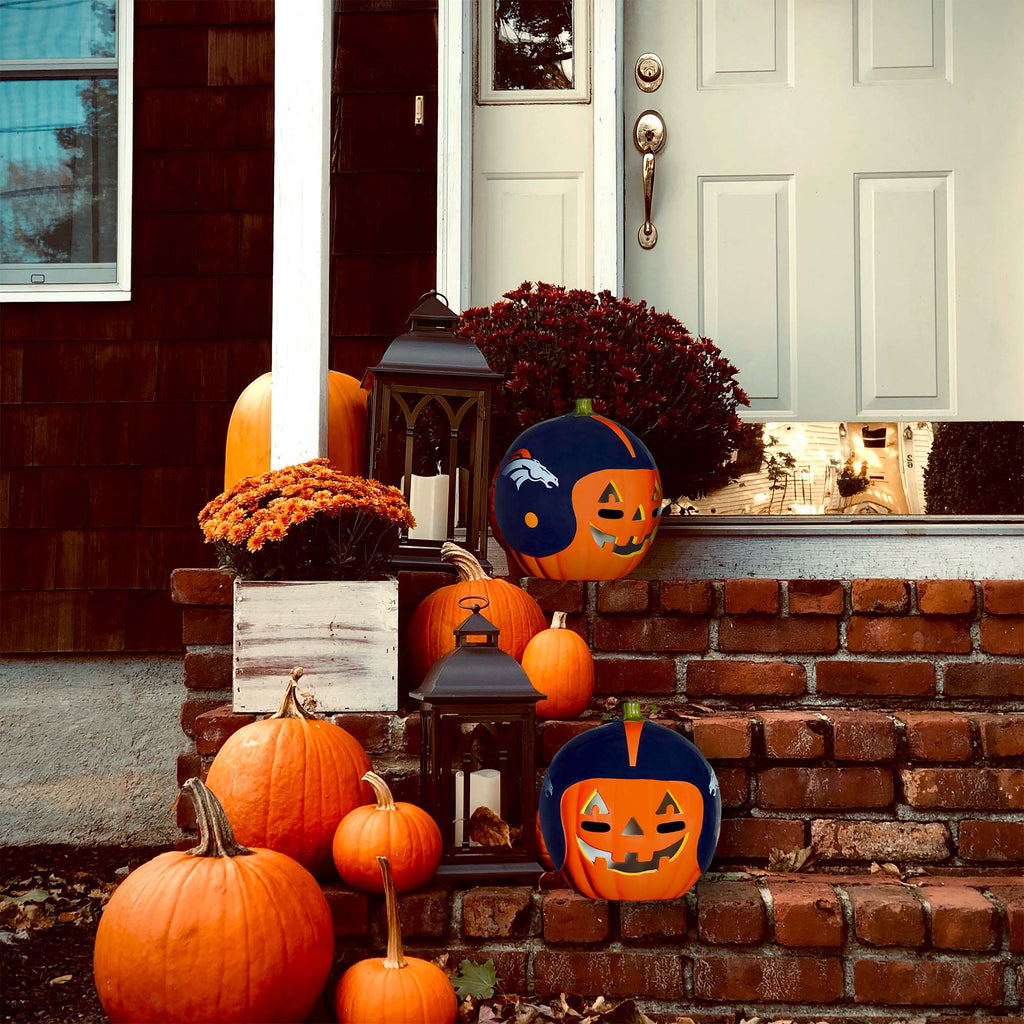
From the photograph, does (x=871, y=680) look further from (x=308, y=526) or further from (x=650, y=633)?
(x=308, y=526)

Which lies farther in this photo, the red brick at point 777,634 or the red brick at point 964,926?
the red brick at point 777,634

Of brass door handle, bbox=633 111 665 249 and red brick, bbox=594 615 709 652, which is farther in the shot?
brass door handle, bbox=633 111 665 249

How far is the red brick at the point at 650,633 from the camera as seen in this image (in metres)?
2.10

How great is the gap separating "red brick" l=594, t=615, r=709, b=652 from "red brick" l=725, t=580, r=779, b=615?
68mm

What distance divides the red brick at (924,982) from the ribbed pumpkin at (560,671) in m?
0.63

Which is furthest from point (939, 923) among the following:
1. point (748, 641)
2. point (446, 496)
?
point (446, 496)

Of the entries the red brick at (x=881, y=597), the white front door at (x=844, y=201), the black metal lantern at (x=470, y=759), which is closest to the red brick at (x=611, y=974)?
the black metal lantern at (x=470, y=759)

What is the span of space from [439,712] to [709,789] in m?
0.46

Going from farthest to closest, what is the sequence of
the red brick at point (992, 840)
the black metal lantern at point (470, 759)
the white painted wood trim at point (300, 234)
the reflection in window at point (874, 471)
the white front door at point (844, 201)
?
1. the white front door at point (844, 201)
2. the reflection in window at point (874, 471)
3. the white painted wood trim at point (300, 234)
4. the red brick at point (992, 840)
5. the black metal lantern at point (470, 759)

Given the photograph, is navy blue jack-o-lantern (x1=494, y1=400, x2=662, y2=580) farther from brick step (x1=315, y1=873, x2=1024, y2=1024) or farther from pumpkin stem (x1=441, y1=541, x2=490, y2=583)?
brick step (x1=315, y1=873, x2=1024, y2=1024)

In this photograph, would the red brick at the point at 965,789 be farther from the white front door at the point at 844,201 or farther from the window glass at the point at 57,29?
the window glass at the point at 57,29

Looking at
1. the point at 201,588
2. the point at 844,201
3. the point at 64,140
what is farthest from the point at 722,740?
the point at 64,140

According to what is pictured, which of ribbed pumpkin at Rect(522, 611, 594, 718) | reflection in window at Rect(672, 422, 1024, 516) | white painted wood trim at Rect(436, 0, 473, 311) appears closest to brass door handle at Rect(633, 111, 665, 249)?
white painted wood trim at Rect(436, 0, 473, 311)

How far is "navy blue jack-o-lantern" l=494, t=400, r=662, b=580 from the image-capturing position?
7.19ft
